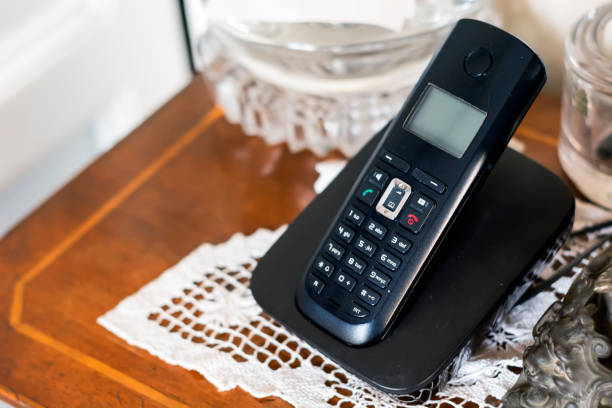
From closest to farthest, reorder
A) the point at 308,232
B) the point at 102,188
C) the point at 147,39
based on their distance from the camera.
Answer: the point at 308,232 < the point at 102,188 < the point at 147,39

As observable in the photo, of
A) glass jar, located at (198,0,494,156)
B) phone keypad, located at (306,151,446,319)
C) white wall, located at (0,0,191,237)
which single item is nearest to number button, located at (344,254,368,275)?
phone keypad, located at (306,151,446,319)

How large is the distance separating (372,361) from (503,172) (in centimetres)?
13

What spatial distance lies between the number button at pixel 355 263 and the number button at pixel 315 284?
0.02 m

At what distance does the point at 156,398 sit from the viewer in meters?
0.38

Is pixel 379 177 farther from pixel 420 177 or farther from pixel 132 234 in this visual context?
pixel 132 234

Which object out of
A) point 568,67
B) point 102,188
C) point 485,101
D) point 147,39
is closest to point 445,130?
point 485,101

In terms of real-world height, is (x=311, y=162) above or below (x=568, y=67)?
below

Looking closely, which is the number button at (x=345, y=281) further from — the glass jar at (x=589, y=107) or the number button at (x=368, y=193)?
the glass jar at (x=589, y=107)

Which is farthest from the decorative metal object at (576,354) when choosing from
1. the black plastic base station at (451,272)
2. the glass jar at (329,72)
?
the glass jar at (329,72)

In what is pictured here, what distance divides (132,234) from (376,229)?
0.63 ft

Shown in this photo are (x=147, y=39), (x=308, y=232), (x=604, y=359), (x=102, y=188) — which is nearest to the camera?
(x=604, y=359)

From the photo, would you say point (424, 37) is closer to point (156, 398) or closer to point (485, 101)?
point (485, 101)

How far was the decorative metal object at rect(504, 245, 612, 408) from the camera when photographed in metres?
0.29

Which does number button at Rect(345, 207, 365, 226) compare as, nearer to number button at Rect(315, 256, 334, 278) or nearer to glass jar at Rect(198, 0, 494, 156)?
number button at Rect(315, 256, 334, 278)
